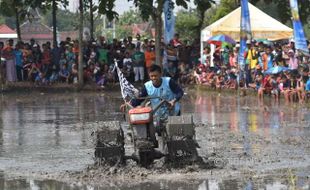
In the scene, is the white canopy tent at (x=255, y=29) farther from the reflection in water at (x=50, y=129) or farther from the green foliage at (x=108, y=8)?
the reflection in water at (x=50, y=129)

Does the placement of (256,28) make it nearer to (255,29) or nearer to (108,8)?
(255,29)

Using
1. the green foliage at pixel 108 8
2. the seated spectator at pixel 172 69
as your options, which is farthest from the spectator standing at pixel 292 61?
the green foliage at pixel 108 8

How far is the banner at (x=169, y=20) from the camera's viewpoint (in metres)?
30.7

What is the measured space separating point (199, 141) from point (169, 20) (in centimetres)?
1755

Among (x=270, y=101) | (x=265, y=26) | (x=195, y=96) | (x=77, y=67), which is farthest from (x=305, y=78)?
(x=77, y=67)

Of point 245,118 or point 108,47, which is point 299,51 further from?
point 108,47

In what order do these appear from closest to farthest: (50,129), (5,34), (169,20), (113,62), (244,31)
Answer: (50,129), (244,31), (113,62), (169,20), (5,34)

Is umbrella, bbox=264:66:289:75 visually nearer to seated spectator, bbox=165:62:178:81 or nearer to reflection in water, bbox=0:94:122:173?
reflection in water, bbox=0:94:122:173

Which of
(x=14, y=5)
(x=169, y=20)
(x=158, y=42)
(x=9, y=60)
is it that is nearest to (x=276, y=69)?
(x=158, y=42)

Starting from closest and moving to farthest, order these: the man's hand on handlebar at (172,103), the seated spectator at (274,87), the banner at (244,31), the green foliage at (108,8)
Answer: the man's hand on handlebar at (172,103) → the seated spectator at (274,87) → the banner at (244,31) → the green foliage at (108,8)

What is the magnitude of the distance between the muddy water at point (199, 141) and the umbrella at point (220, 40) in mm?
5518

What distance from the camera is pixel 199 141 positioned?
46.2 ft

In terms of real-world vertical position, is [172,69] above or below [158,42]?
below

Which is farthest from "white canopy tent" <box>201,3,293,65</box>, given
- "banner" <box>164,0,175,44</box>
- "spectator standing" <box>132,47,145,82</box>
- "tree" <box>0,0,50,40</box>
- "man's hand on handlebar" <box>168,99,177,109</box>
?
"man's hand on handlebar" <box>168,99,177,109</box>
